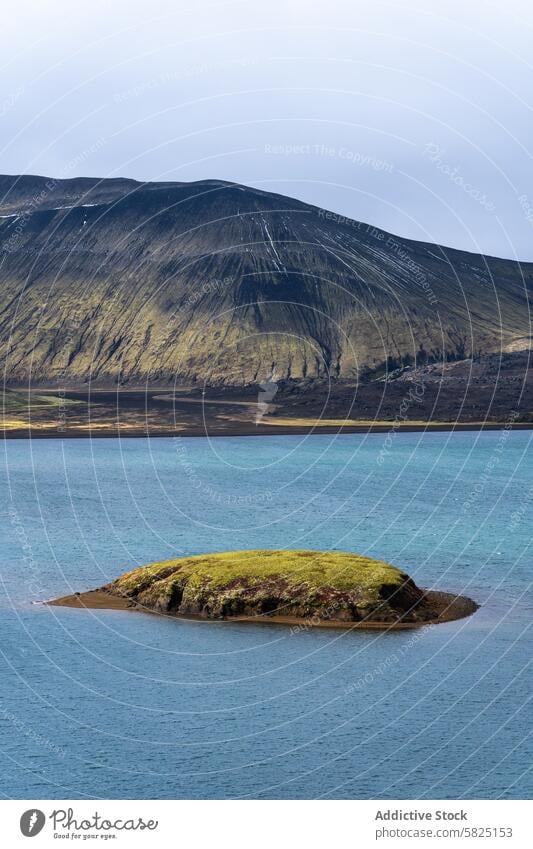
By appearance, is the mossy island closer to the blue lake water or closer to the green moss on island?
the green moss on island

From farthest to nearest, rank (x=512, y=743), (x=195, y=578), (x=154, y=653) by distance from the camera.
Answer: (x=195, y=578), (x=154, y=653), (x=512, y=743)

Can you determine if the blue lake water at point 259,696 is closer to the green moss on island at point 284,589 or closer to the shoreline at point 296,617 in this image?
the shoreline at point 296,617

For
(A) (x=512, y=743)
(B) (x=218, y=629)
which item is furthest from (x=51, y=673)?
(A) (x=512, y=743)

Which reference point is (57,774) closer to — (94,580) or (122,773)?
(122,773)

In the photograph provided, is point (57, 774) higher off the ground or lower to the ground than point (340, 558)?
lower
